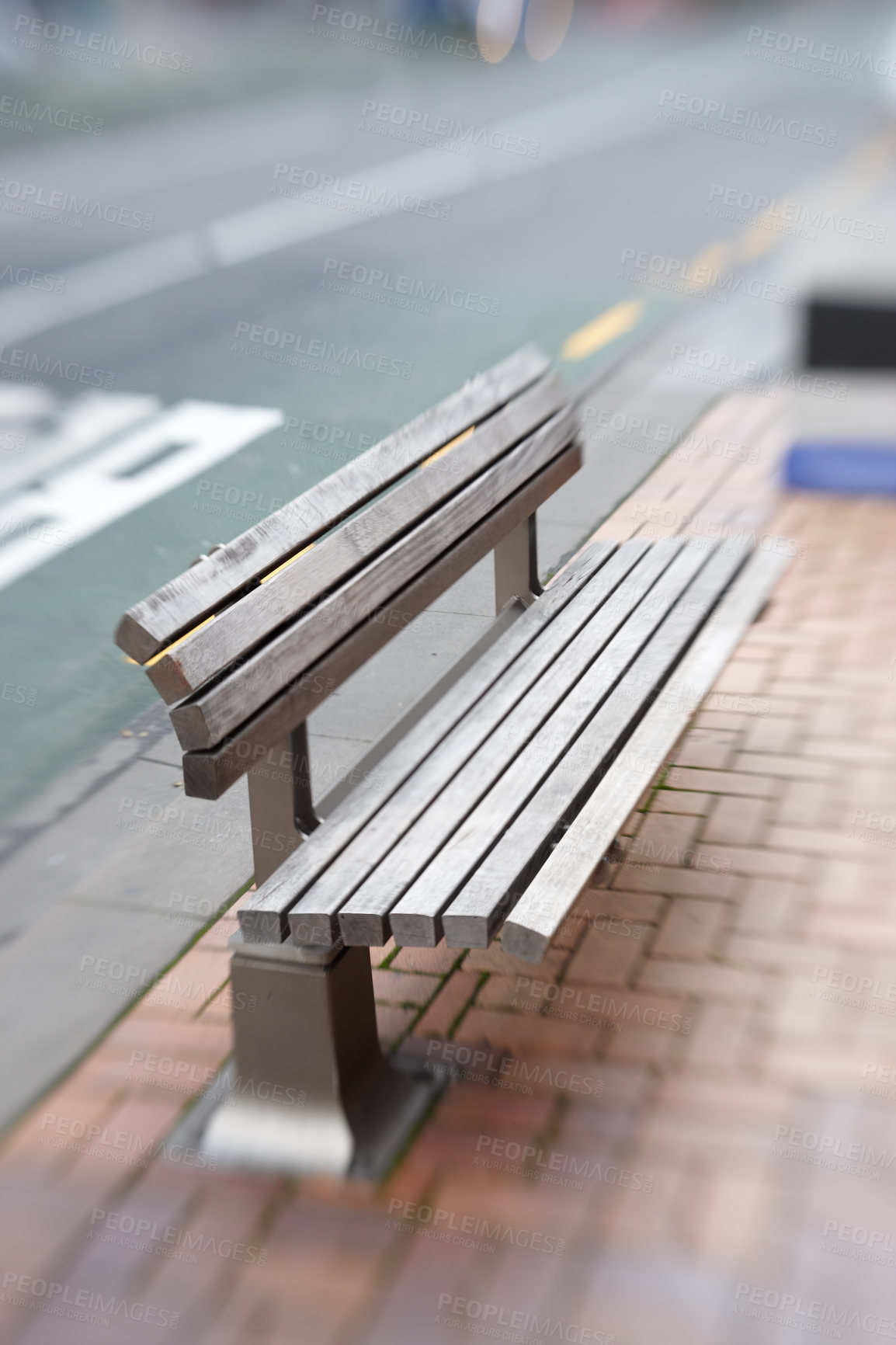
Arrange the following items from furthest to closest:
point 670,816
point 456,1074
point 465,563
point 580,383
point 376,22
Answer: point 376,22 → point 580,383 → point 670,816 → point 465,563 → point 456,1074

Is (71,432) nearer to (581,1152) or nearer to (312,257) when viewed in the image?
(312,257)

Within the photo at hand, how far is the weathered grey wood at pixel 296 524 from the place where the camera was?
251 centimetres

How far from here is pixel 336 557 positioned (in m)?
2.98

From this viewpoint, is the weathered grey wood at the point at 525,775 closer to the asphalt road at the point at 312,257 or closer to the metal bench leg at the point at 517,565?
the metal bench leg at the point at 517,565

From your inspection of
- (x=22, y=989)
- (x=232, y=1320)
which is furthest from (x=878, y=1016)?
(x=22, y=989)

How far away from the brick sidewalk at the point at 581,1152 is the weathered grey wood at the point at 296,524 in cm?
103

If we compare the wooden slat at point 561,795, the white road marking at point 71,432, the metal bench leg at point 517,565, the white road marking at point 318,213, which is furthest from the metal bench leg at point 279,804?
the white road marking at point 318,213

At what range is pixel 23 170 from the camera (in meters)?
14.9

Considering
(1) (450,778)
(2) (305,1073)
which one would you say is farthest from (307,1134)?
(1) (450,778)

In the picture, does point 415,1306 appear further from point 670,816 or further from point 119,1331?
point 670,816

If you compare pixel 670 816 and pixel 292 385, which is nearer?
pixel 670 816

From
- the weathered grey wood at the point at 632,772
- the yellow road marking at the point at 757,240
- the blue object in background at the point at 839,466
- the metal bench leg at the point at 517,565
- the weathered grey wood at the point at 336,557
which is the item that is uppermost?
the weathered grey wood at the point at 336,557

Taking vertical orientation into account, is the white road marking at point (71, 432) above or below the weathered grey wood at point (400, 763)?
below

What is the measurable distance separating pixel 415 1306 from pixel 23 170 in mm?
14496
